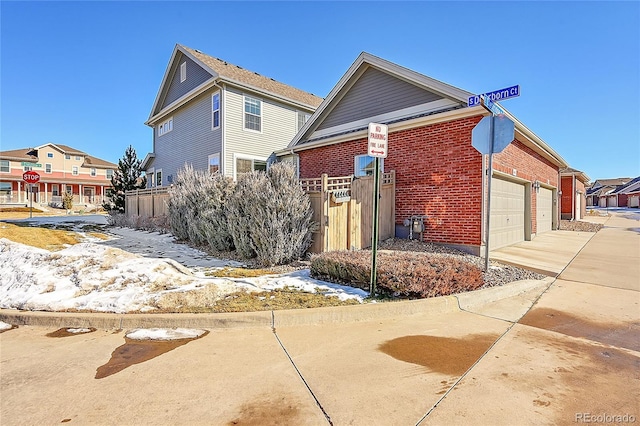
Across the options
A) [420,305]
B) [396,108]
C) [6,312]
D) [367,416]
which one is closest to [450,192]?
[396,108]

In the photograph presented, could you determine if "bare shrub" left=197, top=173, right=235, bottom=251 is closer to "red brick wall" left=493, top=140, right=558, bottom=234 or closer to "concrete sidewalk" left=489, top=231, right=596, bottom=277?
"concrete sidewalk" left=489, top=231, right=596, bottom=277

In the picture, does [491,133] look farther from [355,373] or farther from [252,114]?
[252,114]

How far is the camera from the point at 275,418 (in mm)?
2396

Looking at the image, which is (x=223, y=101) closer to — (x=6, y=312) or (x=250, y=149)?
(x=250, y=149)

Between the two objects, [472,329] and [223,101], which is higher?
[223,101]

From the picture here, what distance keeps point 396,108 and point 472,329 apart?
8983 mm

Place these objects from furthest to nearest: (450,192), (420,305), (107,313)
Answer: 1. (450,192)
2. (420,305)
3. (107,313)

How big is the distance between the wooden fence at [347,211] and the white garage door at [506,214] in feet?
9.52

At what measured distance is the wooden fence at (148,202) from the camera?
15.0 metres

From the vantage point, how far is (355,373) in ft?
10.00

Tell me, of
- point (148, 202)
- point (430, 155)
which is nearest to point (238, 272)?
point (430, 155)

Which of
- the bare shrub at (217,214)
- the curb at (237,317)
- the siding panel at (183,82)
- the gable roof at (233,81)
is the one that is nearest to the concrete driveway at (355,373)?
the curb at (237,317)

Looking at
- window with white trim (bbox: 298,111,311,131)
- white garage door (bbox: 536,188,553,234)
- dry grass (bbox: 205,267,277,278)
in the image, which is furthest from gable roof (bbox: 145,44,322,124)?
white garage door (bbox: 536,188,553,234)

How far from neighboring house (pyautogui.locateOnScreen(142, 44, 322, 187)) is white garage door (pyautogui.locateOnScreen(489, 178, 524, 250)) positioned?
10.9 metres
